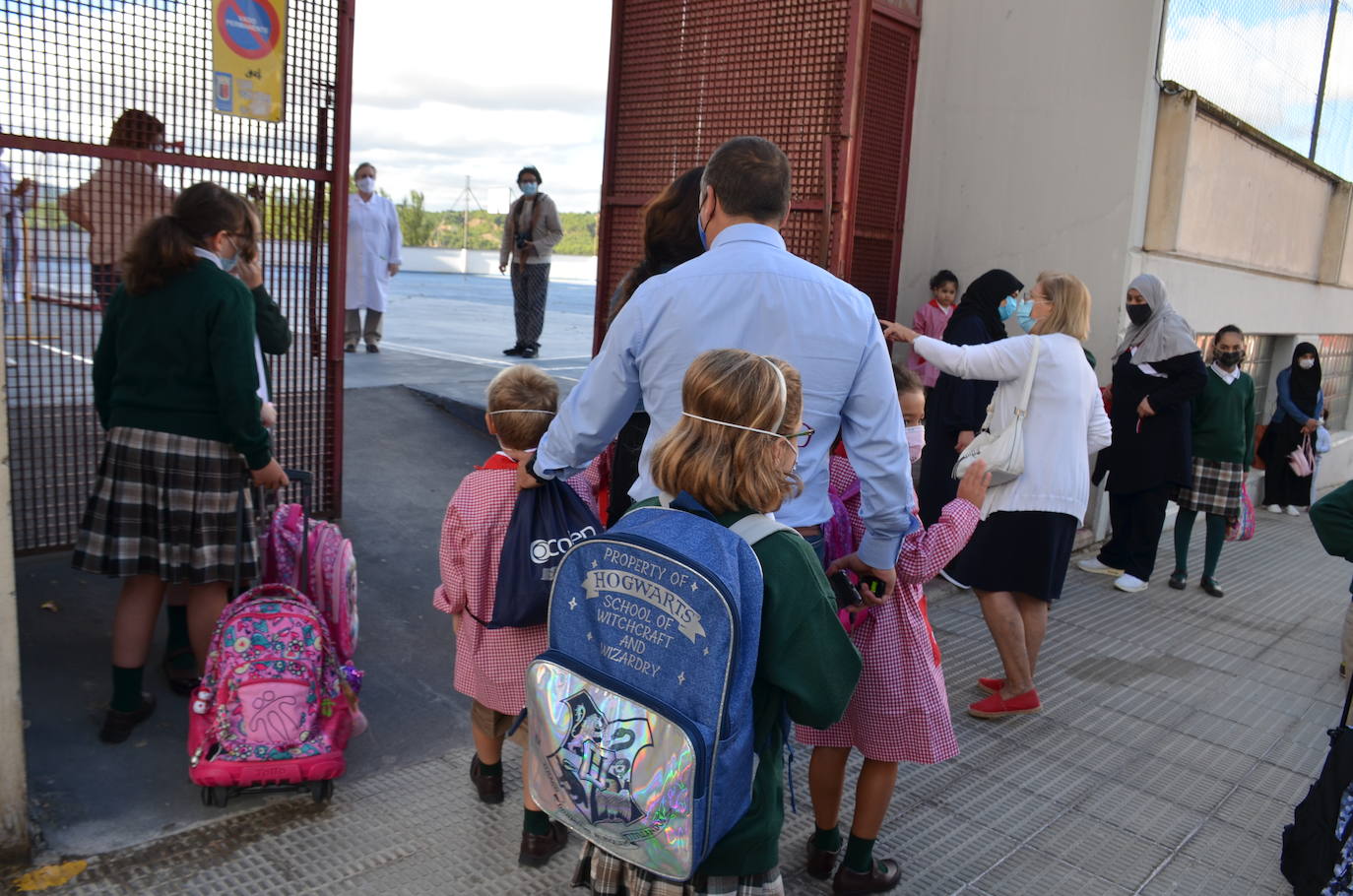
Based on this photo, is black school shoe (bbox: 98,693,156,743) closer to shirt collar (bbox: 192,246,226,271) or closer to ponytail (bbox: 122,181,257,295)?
ponytail (bbox: 122,181,257,295)

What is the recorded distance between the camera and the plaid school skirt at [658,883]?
6.98 feet

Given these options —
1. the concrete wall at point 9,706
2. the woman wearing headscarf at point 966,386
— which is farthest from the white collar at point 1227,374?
the concrete wall at point 9,706

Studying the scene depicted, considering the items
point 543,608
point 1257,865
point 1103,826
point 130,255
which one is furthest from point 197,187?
point 1257,865

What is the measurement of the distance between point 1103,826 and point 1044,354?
180cm

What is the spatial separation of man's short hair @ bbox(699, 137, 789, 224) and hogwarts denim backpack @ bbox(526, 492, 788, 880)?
982mm

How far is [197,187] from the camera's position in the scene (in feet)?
11.7

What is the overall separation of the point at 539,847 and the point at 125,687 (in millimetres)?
1601

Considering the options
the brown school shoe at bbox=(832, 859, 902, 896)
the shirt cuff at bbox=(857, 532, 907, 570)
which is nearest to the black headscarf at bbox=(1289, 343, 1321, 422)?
the brown school shoe at bbox=(832, 859, 902, 896)

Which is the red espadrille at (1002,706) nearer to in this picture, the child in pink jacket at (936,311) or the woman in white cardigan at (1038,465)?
the woman in white cardigan at (1038,465)

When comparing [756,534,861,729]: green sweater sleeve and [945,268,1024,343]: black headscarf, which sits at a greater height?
[945,268,1024,343]: black headscarf

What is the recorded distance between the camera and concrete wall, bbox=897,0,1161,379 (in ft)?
23.0

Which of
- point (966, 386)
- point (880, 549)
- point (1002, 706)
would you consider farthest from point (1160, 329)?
point (880, 549)

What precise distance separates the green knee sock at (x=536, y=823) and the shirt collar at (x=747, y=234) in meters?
1.69

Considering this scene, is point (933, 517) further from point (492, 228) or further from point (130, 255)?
point (492, 228)
